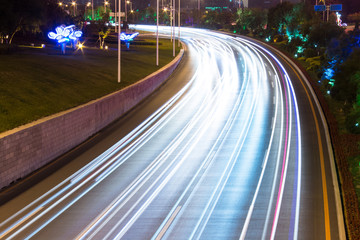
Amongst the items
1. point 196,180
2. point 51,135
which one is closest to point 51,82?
point 51,135

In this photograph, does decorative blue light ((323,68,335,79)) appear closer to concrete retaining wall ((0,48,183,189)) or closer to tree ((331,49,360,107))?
tree ((331,49,360,107))

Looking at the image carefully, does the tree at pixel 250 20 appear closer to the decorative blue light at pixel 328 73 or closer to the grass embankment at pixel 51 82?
the decorative blue light at pixel 328 73

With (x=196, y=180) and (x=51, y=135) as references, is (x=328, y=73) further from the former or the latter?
(x=51, y=135)

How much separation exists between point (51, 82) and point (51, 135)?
11966mm

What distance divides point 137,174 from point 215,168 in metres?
3.61

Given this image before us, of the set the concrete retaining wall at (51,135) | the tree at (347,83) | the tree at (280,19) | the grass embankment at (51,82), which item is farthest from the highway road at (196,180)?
the tree at (280,19)

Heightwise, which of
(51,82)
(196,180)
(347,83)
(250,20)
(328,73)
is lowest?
(196,180)

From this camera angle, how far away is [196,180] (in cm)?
2295

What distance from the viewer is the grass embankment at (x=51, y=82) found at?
28672mm

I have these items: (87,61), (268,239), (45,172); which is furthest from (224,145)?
(87,61)

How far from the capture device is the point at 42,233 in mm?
16703

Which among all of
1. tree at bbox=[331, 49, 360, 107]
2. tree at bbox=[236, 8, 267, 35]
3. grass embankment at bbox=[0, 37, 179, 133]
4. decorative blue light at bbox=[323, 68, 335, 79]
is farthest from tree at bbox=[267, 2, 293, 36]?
tree at bbox=[331, 49, 360, 107]

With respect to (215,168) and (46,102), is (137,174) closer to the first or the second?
(215,168)

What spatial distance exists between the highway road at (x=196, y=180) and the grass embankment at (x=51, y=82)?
3.13 meters
